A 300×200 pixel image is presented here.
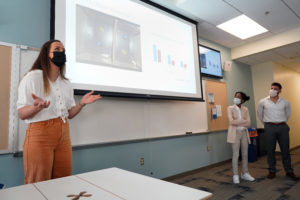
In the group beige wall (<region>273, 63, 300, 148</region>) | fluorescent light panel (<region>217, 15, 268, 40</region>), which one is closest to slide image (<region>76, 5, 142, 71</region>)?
fluorescent light panel (<region>217, 15, 268, 40</region>)

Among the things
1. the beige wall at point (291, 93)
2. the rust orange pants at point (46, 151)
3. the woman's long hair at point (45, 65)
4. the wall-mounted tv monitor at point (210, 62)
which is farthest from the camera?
the beige wall at point (291, 93)

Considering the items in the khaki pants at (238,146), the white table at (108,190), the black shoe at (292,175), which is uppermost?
the white table at (108,190)

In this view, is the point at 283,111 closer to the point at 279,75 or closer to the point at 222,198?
the point at 222,198

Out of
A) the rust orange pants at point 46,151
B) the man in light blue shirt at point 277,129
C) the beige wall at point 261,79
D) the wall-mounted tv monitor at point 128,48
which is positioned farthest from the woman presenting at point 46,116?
the beige wall at point 261,79

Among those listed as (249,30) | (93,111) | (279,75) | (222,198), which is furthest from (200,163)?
(279,75)

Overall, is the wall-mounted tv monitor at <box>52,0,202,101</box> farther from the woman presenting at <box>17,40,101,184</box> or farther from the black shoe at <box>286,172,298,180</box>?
the black shoe at <box>286,172,298,180</box>

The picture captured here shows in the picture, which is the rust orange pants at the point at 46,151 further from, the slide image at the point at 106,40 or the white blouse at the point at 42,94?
Answer: the slide image at the point at 106,40

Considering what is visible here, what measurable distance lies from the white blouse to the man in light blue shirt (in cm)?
297

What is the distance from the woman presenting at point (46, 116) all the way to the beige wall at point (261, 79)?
5.05 metres

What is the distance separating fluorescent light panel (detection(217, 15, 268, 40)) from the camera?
333cm

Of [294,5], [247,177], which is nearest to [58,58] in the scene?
[247,177]

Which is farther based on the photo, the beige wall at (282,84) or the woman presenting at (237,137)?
the beige wall at (282,84)

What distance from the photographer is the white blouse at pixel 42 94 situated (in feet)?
3.96

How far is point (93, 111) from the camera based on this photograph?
218 centimetres
